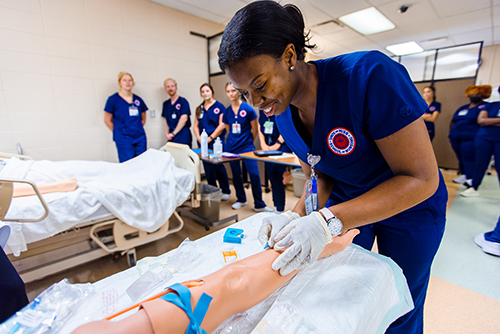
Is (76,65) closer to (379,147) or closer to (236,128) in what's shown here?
(236,128)

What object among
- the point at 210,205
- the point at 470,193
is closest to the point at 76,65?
the point at 210,205

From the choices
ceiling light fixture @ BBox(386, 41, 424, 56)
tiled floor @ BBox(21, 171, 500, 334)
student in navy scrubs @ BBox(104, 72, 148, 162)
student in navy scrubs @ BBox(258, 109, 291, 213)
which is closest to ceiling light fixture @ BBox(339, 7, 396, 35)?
ceiling light fixture @ BBox(386, 41, 424, 56)

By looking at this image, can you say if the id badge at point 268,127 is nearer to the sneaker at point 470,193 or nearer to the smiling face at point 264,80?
the smiling face at point 264,80

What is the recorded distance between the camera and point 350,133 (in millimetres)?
755

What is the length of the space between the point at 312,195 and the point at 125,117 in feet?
10.1

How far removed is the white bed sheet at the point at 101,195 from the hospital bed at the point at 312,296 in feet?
3.06

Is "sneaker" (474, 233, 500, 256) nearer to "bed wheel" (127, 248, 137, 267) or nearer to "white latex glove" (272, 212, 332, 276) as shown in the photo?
"white latex glove" (272, 212, 332, 276)

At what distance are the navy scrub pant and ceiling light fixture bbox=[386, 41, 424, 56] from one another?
6153mm

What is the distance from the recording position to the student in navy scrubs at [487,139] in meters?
2.62

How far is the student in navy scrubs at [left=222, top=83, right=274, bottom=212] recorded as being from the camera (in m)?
3.02

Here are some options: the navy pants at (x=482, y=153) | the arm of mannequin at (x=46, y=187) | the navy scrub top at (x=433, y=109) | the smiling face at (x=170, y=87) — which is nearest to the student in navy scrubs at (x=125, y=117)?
the smiling face at (x=170, y=87)

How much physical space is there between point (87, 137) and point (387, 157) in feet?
11.8

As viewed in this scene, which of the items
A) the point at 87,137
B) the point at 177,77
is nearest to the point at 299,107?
the point at 87,137

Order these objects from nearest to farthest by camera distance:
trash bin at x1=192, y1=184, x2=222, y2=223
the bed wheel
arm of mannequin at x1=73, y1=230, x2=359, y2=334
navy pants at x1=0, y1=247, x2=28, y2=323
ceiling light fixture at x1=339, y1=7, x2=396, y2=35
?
arm of mannequin at x1=73, y1=230, x2=359, y2=334, navy pants at x1=0, y1=247, x2=28, y2=323, the bed wheel, trash bin at x1=192, y1=184, x2=222, y2=223, ceiling light fixture at x1=339, y1=7, x2=396, y2=35
